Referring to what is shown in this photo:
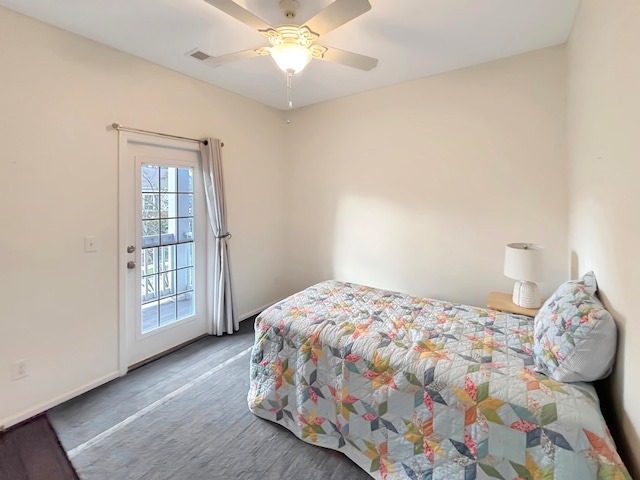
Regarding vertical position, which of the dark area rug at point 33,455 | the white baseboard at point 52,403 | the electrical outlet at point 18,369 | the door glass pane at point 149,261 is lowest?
the dark area rug at point 33,455

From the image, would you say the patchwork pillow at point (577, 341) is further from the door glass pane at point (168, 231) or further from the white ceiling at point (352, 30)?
the door glass pane at point (168, 231)

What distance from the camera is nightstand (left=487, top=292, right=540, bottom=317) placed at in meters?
2.30

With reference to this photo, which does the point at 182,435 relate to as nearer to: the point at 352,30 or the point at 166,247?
the point at 166,247

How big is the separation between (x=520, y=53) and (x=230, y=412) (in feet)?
12.2

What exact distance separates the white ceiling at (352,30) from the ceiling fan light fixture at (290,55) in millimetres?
315

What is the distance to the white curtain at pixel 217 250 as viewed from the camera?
10.3ft

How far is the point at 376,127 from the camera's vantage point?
3.39 metres

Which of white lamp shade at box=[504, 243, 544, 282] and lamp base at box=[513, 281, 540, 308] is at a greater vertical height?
white lamp shade at box=[504, 243, 544, 282]

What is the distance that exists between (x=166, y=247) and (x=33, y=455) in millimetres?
1710

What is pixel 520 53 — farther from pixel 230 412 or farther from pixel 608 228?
pixel 230 412

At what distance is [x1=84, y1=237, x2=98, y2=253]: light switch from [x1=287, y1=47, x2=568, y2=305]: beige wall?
7.59 ft

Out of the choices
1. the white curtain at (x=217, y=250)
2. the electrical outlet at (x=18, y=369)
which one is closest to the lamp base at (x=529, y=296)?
the white curtain at (x=217, y=250)

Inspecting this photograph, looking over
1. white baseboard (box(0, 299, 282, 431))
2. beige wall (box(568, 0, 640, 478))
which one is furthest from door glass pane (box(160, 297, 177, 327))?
beige wall (box(568, 0, 640, 478))

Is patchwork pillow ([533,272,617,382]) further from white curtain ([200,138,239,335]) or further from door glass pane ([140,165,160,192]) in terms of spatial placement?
door glass pane ([140,165,160,192])
